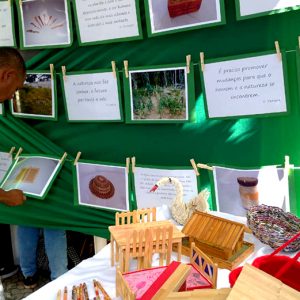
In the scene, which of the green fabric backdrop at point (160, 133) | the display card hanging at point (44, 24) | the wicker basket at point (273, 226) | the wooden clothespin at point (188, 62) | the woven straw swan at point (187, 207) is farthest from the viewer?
the display card hanging at point (44, 24)

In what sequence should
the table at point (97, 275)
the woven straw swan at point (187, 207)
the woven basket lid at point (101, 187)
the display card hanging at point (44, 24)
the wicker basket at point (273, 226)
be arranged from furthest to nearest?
1. the woven basket lid at point (101, 187)
2. the display card hanging at point (44, 24)
3. the woven straw swan at point (187, 207)
4. the wicker basket at point (273, 226)
5. the table at point (97, 275)

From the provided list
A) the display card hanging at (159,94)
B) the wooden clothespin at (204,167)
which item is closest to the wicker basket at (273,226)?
the wooden clothespin at (204,167)

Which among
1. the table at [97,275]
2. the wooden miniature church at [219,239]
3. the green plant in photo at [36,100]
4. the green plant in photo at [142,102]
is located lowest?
the table at [97,275]

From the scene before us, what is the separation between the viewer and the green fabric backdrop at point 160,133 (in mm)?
1559

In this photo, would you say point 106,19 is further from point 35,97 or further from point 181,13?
point 35,97

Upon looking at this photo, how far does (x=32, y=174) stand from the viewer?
2.18 metres

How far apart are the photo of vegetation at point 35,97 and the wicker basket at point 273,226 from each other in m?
1.26

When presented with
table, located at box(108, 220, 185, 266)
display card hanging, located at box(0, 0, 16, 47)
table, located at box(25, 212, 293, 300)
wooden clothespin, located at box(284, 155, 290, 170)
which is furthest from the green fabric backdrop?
table, located at box(108, 220, 185, 266)

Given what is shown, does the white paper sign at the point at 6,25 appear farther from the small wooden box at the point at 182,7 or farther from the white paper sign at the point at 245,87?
the white paper sign at the point at 245,87

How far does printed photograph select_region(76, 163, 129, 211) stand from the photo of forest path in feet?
1.06

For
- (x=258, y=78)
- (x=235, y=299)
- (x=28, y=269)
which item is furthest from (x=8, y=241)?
(x=235, y=299)

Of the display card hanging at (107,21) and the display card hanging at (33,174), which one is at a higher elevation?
the display card hanging at (107,21)

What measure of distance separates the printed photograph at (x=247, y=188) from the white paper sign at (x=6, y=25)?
1261 mm

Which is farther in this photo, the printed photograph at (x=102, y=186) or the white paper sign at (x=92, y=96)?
the printed photograph at (x=102, y=186)
